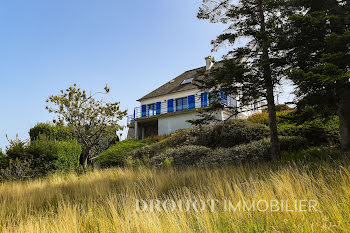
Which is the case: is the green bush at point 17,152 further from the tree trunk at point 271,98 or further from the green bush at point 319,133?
the green bush at point 319,133

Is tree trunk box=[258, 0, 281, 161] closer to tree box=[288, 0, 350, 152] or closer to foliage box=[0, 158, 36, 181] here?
tree box=[288, 0, 350, 152]

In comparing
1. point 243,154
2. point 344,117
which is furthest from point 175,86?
point 344,117

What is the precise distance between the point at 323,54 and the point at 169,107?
2068cm

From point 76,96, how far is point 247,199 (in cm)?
941

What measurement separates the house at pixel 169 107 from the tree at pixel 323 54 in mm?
14344

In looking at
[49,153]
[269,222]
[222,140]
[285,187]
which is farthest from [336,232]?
[49,153]

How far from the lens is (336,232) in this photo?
2.33m

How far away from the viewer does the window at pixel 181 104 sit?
25.0 metres

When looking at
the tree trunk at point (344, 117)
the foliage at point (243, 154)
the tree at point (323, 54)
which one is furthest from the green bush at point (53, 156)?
the tree trunk at point (344, 117)

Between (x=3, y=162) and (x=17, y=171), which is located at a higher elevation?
(x=3, y=162)

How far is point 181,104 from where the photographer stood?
25.5 metres

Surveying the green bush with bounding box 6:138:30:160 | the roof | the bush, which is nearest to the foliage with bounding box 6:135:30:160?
the green bush with bounding box 6:138:30:160

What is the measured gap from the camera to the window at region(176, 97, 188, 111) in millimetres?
25025

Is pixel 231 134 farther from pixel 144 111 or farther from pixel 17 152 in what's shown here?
pixel 144 111
